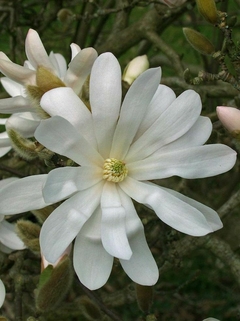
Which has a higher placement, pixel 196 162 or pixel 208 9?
A: pixel 208 9

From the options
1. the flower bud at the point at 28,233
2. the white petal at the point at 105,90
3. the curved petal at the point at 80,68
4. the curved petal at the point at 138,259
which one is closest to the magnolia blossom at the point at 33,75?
the curved petal at the point at 80,68

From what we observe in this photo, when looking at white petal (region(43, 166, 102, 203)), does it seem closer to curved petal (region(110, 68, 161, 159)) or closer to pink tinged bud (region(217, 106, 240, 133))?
curved petal (region(110, 68, 161, 159))

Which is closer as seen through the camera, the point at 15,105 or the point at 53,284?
the point at 53,284

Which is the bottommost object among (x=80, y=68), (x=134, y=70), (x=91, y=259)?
(x=91, y=259)

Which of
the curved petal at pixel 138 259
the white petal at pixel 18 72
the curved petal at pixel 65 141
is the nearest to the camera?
the curved petal at pixel 65 141

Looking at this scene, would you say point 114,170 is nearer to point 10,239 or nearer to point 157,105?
point 157,105

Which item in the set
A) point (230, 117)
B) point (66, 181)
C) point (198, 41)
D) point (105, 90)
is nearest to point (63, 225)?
point (66, 181)

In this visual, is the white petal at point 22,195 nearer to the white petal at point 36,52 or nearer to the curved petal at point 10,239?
the white petal at point 36,52
